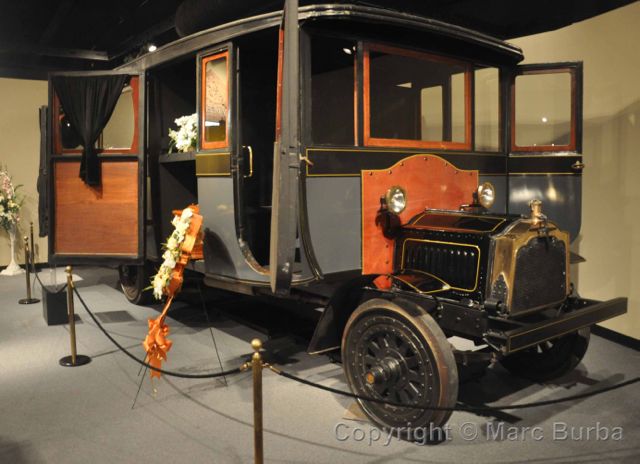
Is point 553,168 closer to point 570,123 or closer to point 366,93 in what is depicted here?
point 570,123

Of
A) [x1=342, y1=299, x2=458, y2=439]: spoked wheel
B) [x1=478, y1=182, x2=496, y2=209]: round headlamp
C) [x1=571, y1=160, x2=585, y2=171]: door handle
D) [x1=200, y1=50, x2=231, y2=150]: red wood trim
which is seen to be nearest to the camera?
[x1=342, y1=299, x2=458, y2=439]: spoked wheel

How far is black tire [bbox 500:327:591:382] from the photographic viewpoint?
408 cm

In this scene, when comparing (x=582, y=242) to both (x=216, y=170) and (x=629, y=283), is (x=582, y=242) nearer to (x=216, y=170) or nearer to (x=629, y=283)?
(x=629, y=283)

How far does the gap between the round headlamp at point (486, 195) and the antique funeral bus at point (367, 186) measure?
1 centimetres

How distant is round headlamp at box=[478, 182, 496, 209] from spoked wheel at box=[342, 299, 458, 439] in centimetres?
133

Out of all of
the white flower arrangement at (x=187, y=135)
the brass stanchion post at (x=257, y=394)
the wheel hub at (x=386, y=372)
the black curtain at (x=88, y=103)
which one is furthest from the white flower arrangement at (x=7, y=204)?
the brass stanchion post at (x=257, y=394)

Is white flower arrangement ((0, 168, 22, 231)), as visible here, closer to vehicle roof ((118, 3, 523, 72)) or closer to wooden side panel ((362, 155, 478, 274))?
vehicle roof ((118, 3, 523, 72))

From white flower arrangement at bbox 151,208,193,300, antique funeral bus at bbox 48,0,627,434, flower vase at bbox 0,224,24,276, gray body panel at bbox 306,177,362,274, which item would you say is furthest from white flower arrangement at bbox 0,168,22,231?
gray body panel at bbox 306,177,362,274

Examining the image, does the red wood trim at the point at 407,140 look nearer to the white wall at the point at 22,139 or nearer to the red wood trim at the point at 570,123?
the red wood trim at the point at 570,123

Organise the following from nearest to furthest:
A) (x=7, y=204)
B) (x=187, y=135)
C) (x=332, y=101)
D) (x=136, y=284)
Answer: (x=187, y=135) < (x=332, y=101) < (x=136, y=284) < (x=7, y=204)

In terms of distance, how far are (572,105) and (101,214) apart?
3.92 m

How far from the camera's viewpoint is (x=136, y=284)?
6730 mm

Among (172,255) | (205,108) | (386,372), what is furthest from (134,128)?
(386,372)

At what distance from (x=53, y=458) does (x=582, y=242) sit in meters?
4.72
